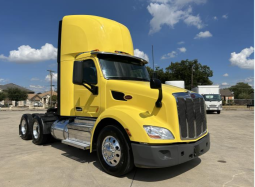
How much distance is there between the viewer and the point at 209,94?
2252 cm

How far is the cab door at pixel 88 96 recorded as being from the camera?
4996 mm

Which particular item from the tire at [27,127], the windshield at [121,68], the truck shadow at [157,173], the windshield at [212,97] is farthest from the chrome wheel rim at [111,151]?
the windshield at [212,97]

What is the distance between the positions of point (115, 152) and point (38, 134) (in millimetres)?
3846

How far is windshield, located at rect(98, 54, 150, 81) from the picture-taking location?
4968mm

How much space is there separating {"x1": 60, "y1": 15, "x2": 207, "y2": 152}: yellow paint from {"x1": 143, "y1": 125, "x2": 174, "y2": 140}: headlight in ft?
0.20

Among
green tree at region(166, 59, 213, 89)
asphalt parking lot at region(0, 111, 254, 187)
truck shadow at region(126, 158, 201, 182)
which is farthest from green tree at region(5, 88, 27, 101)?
truck shadow at region(126, 158, 201, 182)

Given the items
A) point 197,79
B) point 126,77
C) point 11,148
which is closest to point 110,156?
point 126,77

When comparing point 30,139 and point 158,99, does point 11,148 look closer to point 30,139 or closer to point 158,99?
point 30,139

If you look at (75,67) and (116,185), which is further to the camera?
(75,67)

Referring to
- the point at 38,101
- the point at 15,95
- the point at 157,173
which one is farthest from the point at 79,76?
the point at 38,101

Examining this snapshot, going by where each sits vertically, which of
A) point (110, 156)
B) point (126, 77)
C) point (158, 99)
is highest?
point (126, 77)

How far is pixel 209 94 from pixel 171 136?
2039 cm

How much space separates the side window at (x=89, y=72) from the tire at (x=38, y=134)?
105 inches

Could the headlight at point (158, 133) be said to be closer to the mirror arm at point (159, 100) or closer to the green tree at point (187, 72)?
the mirror arm at point (159, 100)
